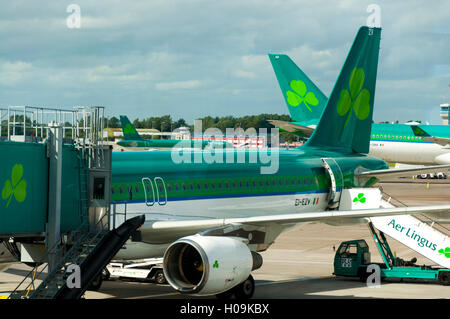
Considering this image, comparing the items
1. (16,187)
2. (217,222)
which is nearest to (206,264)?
(217,222)

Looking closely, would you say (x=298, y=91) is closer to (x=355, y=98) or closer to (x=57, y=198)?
(x=355, y=98)

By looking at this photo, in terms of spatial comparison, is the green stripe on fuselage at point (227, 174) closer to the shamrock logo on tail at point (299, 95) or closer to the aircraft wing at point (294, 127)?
the aircraft wing at point (294, 127)

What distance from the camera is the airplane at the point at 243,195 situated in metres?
16.7

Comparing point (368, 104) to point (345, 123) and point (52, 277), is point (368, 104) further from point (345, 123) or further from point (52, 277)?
point (52, 277)

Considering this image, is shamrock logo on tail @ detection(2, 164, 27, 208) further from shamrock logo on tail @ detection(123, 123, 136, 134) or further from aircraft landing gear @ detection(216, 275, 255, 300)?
shamrock logo on tail @ detection(123, 123, 136, 134)

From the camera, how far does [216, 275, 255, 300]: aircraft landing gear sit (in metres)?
18.5

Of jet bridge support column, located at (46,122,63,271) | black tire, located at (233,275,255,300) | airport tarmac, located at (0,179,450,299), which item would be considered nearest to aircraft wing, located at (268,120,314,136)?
airport tarmac, located at (0,179,450,299)

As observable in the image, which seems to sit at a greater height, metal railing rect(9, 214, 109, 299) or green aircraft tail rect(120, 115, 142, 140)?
green aircraft tail rect(120, 115, 142, 140)

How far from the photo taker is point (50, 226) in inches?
600

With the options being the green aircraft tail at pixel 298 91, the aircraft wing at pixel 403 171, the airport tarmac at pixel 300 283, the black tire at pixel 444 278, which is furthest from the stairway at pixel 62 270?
the green aircraft tail at pixel 298 91

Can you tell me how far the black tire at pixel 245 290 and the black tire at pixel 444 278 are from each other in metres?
6.72

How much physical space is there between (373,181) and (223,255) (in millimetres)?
12471

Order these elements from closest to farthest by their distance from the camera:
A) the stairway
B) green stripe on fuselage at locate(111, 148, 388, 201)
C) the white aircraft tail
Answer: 1. the stairway
2. green stripe on fuselage at locate(111, 148, 388, 201)
3. the white aircraft tail

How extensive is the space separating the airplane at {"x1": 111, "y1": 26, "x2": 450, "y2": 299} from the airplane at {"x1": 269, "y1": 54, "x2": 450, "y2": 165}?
23907 mm
